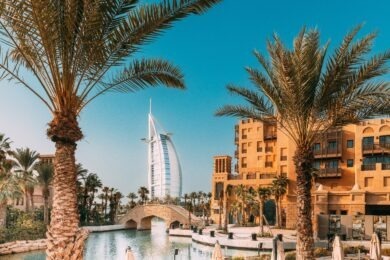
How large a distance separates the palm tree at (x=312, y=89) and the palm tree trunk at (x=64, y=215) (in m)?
7.35

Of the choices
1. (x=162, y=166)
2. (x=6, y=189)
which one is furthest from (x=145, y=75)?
(x=162, y=166)

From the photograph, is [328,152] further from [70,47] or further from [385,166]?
[70,47]

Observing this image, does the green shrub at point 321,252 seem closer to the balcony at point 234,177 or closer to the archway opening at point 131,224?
the balcony at point 234,177

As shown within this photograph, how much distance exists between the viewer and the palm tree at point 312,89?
45.6ft

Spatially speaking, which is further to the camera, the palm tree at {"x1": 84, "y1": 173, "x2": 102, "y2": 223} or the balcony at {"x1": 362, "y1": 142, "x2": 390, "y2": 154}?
the palm tree at {"x1": 84, "y1": 173, "x2": 102, "y2": 223}

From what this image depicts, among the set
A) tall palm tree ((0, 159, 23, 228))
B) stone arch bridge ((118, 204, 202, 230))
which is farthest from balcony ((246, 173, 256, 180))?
tall palm tree ((0, 159, 23, 228))

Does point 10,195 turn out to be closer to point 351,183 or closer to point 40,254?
point 40,254

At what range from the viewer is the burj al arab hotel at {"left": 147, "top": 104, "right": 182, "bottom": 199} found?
163 metres

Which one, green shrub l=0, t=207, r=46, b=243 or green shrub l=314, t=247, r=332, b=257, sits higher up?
green shrub l=314, t=247, r=332, b=257

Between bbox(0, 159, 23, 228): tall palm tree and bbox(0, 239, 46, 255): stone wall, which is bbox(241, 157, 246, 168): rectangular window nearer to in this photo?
bbox(0, 239, 46, 255): stone wall

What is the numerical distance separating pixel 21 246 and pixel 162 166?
121 m

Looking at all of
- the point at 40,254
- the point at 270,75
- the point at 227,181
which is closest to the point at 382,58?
the point at 270,75

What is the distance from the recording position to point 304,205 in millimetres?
14539

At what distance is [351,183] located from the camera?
182 feet
